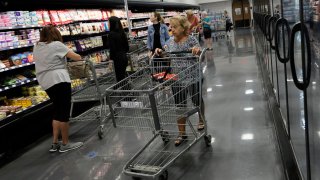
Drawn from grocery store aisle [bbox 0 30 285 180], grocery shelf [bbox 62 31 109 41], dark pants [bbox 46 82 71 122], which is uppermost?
grocery shelf [bbox 62 31 109 41]

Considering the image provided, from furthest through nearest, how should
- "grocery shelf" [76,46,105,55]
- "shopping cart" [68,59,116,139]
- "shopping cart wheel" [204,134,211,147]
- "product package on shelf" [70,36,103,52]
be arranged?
"grocery shelf" [76,46,105,55]
"product package on shelf" [70,36,103,52]
"shopping cart" [68,59,116,139]
"shopping cart wheel" [204,134,211,147]

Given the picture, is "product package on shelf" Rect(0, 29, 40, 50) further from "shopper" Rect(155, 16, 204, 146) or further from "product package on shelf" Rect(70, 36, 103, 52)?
"shopper" Rect(155, 16, 204, 146)

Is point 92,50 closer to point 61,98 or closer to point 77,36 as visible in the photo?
point 77,36

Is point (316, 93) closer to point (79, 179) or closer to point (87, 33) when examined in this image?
point (79, 179)

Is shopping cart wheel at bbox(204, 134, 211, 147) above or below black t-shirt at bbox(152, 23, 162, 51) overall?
below

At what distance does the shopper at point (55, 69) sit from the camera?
168 inches

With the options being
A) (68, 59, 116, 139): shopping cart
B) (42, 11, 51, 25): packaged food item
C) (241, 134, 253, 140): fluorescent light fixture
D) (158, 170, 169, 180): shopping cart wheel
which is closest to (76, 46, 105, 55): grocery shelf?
(42, 11, 51, 25): packaged food item

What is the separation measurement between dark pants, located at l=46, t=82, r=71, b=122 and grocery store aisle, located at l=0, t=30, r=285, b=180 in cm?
48

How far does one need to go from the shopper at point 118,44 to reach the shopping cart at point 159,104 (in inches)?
89.1

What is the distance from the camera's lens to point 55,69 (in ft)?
14.1

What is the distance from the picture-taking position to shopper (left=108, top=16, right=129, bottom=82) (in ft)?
19.7

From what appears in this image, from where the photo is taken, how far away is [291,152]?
128 inches

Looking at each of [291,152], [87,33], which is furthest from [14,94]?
[291,152]

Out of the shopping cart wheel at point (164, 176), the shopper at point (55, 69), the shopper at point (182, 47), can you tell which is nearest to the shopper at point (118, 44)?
the shopper at point (55, 69)
